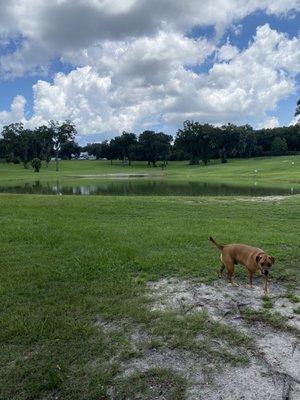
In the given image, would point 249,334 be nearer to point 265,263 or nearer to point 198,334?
point 198,334

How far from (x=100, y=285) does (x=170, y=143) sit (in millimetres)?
114459

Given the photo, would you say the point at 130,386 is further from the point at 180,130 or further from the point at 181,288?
the point at 180,130

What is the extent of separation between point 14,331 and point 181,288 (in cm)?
327

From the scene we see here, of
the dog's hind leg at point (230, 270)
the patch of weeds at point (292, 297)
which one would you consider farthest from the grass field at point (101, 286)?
the patch of weeds at point (292, 297)

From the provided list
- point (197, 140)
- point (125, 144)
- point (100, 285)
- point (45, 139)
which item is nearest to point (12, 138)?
point (45, 139)

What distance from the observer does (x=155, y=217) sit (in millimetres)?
16469

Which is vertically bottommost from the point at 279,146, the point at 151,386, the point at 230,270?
the point at 151,386

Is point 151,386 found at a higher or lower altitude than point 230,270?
lower

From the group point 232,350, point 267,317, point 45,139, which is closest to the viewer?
point 232,350

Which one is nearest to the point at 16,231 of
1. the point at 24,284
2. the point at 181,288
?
the point at 24,284

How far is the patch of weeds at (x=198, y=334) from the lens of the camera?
5.86 metres

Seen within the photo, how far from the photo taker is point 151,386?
203 inches

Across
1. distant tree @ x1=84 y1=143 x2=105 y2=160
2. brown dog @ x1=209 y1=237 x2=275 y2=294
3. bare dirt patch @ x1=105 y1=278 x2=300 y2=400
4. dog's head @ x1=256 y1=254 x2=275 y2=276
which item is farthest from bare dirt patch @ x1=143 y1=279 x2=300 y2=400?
distant tree @ x1=84 y1=143 x2=105 y2=160

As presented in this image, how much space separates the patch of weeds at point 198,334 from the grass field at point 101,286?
2 centimetres
